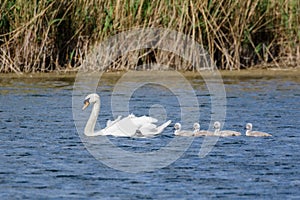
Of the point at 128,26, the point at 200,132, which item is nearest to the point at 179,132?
the point at 200,132

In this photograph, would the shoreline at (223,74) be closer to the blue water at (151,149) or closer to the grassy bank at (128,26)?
the grassy bank at (128,26)

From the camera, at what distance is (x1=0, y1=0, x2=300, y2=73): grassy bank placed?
51.4 feet

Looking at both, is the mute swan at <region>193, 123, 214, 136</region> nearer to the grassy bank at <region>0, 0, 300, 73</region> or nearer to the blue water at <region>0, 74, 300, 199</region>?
the blue water at <region>0, 74, 300, 199</region>

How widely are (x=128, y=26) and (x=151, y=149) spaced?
6.58m

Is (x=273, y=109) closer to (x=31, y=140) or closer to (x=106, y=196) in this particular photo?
(x=31, y=140)

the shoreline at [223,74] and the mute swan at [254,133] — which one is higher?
the shoreline at [223,74]

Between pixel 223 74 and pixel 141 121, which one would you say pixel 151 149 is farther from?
pixel 223 74

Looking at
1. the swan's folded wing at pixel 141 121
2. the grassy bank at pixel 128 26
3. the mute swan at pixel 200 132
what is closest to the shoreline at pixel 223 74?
the grassy bank at pixel 128 26

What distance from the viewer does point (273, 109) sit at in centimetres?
1220

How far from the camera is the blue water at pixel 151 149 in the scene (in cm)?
762

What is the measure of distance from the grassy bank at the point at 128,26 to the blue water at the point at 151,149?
203cm

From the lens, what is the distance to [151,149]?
31.2 ft

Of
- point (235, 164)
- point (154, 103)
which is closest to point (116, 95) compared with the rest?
point (154, 103)

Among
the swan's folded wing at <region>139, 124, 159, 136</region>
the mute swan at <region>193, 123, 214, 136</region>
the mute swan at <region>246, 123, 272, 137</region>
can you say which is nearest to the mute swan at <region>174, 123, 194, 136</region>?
the mute swan at <region>193, 123, 214, 136</region>
